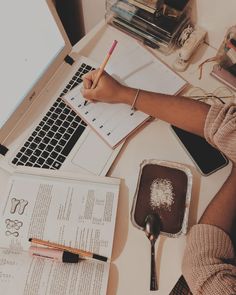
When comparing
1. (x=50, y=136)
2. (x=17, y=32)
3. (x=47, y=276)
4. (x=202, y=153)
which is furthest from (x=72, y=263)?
(x=17, y=32)

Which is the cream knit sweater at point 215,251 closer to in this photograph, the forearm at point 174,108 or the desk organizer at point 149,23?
the forearm at point 174,108

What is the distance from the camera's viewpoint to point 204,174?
2.96 feet

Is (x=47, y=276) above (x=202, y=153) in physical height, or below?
below

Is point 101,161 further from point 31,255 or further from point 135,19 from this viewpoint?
point 135,19

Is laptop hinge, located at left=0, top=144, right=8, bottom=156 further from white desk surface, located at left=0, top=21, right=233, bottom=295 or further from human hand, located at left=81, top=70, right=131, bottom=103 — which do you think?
human hand, located at left=81, top=70, right=131, bottom=103

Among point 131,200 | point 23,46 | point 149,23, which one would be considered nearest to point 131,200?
point 131,200

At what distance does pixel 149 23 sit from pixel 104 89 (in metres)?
0.31

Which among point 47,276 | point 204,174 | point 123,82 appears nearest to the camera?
point 47,276

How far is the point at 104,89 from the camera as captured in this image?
94cm

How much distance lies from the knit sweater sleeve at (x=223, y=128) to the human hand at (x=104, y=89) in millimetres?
256

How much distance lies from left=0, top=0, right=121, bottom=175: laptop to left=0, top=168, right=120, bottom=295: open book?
5 centimetres

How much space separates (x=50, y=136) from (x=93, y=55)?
0.35m

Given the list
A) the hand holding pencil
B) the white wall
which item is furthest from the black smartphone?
the white wall

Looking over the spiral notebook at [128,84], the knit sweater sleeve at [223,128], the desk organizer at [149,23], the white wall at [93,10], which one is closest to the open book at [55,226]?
the spiral notebook at [128,84]
